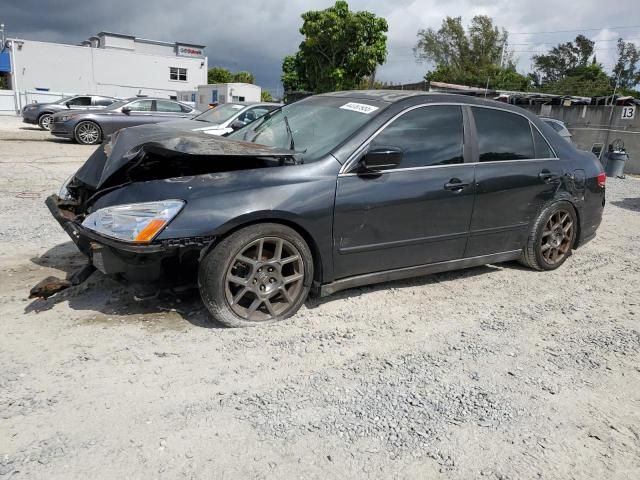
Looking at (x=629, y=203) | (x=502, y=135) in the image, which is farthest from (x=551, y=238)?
(x=629, y=203)

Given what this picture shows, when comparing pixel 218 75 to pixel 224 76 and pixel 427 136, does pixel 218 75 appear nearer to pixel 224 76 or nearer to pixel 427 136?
pixel 224 76

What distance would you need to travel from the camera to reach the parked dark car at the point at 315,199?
3.28 metres

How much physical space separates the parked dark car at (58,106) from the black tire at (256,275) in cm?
1845

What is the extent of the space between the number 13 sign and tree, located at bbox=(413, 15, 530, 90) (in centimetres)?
4146

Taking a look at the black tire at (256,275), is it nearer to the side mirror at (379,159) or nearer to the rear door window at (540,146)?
the side mirror at (379,159)

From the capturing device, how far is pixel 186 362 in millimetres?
3061

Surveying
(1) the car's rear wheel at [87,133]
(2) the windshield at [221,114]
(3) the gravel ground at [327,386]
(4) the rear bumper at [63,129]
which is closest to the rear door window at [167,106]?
(1) the car's rear wheel at [87,133]

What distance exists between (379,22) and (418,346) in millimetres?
31694

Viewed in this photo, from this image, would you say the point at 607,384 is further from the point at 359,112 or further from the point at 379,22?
the point at 379,22

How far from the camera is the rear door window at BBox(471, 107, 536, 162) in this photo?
4.46 metres

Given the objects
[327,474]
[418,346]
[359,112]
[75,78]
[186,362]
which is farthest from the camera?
[75,78]

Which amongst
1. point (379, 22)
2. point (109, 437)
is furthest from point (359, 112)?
point (379, 22)

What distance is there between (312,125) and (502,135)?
1.78 m

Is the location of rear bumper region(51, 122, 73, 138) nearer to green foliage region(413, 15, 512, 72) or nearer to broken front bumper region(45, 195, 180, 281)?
broken front bumper region(45, 195, 180, 281)
